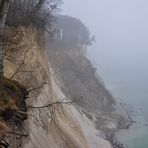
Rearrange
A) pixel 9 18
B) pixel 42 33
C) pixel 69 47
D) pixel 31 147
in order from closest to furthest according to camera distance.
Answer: pixel 31 147 → pixel 9 18 → pixel 42 33 → pixel 69 47

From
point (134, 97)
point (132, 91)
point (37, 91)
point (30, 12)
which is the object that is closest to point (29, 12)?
point (30, 12)

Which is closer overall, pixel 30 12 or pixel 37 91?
pixel 37 91

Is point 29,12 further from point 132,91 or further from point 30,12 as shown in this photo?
point 132,91

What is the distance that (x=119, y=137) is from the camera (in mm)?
36062

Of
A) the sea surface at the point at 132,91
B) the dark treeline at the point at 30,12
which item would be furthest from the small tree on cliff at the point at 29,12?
the sea surface at the point at 132,91

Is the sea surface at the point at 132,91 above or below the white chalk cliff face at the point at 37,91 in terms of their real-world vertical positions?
below

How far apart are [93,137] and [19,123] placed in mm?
19689

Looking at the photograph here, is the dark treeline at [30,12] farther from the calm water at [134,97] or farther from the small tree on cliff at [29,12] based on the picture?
the calm water at [134,97]

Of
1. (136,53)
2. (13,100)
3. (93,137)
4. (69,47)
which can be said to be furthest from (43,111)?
(136,53)

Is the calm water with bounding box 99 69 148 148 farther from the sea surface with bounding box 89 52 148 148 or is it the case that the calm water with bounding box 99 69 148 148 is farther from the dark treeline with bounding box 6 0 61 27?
the dark treeline with bounding box 6 0 61 27

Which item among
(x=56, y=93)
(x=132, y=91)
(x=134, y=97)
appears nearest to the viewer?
(x=56, y=93)

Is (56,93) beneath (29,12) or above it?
beneath

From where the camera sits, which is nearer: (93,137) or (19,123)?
(19,123)

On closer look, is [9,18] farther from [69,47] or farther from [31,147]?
[69,47]
